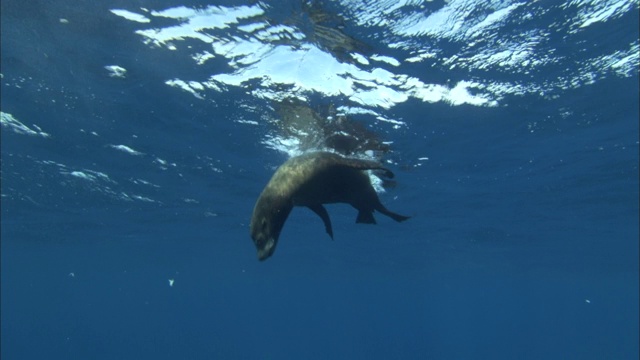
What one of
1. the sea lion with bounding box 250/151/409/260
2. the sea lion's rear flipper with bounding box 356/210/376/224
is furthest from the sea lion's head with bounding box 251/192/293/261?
the sea lion's rear flipper with bounding box 356/210/376/224

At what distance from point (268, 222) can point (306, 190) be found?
2.15 feet

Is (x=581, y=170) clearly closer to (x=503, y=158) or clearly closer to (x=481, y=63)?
(x=503, y=158)

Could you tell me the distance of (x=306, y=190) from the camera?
16.2 feet

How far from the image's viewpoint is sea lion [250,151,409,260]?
4.51m

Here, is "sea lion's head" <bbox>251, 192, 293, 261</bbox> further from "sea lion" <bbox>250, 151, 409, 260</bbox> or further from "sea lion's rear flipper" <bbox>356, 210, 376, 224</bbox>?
"sea lion's rear flipper" <bbox>356, 210, 376, 224</bbox>

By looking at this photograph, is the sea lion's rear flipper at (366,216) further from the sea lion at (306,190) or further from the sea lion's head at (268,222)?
the sea lion's head at (268,222)

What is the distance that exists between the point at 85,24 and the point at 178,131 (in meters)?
6.24

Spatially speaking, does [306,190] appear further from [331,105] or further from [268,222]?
[331,105]

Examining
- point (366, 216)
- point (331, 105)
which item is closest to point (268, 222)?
point (366, 216)

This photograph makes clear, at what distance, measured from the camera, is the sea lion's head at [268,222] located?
441cm

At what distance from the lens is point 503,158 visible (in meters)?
17.4

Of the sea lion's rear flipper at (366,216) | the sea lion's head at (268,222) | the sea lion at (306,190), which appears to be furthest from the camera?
the sea lion's rear flipper at (366,216)

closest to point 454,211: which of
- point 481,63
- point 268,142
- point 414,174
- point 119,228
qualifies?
point 414,174

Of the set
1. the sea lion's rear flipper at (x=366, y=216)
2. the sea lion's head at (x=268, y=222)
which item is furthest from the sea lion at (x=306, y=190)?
the sea lion's rear flipper at (x=366, y=216)
